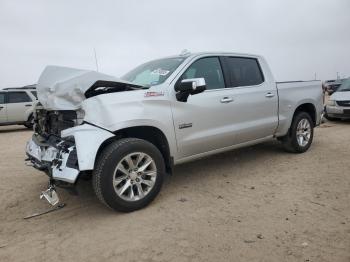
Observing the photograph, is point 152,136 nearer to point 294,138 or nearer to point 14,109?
point 294,138

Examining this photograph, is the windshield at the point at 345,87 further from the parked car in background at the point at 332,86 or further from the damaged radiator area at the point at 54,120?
the damaged radiator area at the point at 54,120

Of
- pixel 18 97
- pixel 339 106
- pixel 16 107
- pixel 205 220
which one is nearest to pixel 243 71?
pixel 205 220

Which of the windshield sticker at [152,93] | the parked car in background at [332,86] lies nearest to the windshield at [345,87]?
the parked car in background at [332,86]

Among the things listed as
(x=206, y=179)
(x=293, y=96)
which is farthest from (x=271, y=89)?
(x=206, y=179)

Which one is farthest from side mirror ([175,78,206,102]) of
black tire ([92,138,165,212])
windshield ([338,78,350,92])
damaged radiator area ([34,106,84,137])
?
windshield ([338,78,350,92])

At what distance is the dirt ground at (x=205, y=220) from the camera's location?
124 inches

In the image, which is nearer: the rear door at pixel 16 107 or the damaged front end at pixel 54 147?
the damaged front end at pixel 54 147

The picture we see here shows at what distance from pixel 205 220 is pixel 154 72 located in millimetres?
2234

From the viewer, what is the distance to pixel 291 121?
6355 mm

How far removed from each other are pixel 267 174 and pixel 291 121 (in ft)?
4.73

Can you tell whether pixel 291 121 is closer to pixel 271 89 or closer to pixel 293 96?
pixel 293 96

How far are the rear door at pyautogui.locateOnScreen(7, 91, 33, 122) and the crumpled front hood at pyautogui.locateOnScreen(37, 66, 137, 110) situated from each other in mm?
10176

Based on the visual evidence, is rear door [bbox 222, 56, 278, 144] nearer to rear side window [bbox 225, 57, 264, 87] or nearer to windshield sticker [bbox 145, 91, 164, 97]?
rear side window [bbox 225, 57, 264, 87]

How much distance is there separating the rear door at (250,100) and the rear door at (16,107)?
10.4 m
